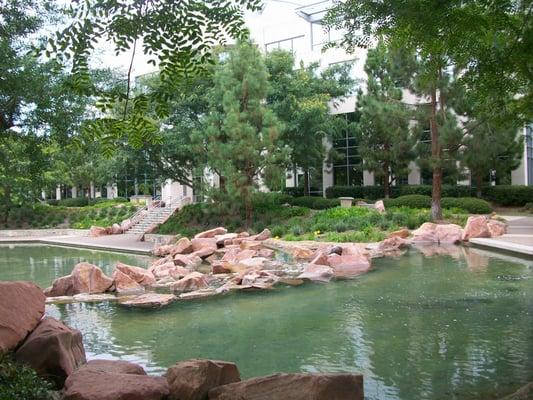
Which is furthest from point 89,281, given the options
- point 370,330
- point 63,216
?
point 63,216

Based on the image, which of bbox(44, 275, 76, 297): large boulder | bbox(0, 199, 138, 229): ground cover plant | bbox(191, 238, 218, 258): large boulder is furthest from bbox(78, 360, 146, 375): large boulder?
bbox(0, 199, 138, 229): ground cover plant

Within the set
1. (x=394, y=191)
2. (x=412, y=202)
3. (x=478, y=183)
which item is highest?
(x=478, y=183)

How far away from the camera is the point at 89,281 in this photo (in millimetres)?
13000

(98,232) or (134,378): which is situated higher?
(134,378)

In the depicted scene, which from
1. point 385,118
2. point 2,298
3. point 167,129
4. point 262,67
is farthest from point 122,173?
point 2,298

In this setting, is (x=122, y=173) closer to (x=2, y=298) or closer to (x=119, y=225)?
(x=119, y=225)

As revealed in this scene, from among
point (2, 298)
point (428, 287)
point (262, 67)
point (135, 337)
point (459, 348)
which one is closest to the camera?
point (2, 298)

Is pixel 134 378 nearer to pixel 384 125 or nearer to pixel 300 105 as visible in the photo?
pixel 384 125

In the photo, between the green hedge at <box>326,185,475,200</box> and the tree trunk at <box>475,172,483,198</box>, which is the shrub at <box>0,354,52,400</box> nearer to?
the tree trunk at <box>475,172,483,198</box>

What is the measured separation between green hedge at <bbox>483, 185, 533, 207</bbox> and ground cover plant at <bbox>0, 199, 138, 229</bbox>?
20.8m

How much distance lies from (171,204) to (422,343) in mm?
26565

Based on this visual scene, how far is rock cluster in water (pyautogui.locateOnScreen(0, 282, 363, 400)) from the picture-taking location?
4953mm

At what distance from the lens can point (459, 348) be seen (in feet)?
24.3

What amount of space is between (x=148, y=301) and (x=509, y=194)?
22.6 meters
